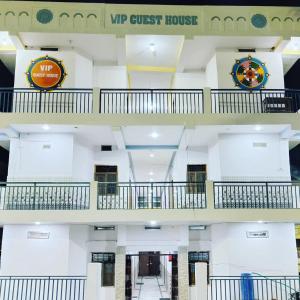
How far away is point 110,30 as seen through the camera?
13.6 m

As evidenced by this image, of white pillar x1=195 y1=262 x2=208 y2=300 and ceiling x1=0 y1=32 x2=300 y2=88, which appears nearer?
white pillar x1=195 y1=262 x2=208 y2=300

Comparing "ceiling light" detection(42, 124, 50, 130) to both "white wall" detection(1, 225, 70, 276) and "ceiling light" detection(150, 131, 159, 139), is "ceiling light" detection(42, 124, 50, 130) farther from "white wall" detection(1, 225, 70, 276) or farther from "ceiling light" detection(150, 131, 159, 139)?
"ceiling light" detection(150, 131, 159, 139)

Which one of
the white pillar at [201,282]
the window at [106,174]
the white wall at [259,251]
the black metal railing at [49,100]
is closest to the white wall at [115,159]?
the window at [106,174]

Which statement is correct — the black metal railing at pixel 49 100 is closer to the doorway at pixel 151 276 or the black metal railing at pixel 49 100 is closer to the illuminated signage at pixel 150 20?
the illuminated signage at pixel 150 20

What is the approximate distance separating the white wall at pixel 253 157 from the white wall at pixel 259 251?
5.72 ft

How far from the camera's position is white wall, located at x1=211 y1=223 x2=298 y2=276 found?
488 inches

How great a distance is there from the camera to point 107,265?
14.2 metres

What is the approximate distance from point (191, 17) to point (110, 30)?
302 cm

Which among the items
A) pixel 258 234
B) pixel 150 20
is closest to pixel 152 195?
pixel 258 234

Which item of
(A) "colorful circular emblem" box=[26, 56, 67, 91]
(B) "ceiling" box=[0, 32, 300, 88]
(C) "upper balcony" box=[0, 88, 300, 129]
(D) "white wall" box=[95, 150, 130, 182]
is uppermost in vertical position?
(B) "ceiling" box=[0, 32, 300, 88]

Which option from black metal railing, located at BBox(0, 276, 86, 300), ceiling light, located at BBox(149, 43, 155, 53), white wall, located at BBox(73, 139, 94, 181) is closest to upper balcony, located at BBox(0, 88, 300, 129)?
white wall, located at BBox(73, 139, 94, 181)

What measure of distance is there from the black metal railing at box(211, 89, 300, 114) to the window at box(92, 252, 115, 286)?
684 centimetres

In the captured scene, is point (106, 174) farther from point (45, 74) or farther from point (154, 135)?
point (45, 74)

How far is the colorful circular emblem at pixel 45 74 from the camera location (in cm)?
1405
